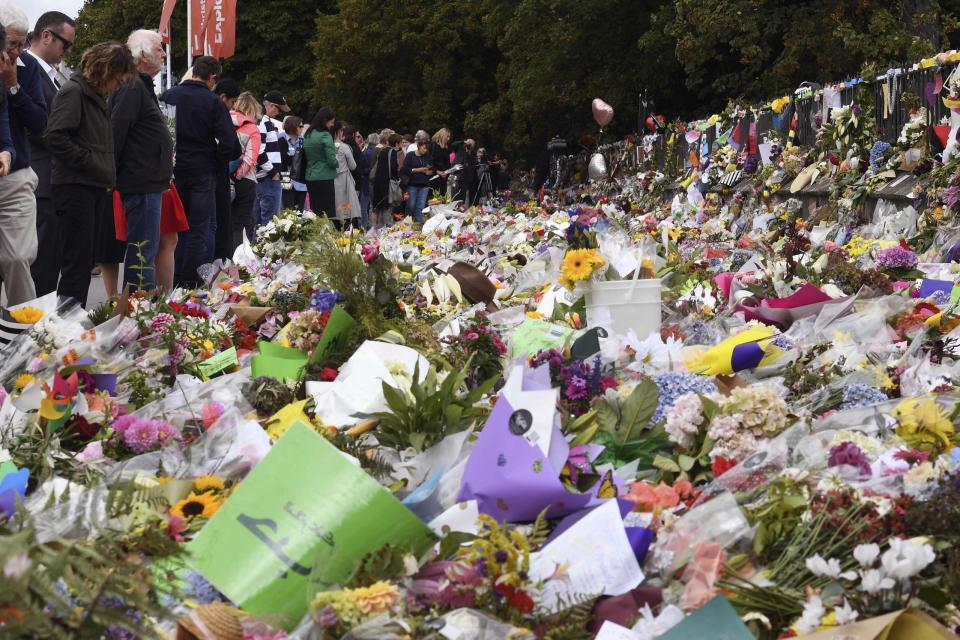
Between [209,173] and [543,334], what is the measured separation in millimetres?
4678

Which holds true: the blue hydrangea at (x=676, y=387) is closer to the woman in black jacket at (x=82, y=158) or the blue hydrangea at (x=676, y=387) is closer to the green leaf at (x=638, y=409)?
the green leaf at (x=638, y=409)

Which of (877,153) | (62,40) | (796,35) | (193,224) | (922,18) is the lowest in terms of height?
(796,35)

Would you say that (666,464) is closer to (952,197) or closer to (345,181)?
(952,197)

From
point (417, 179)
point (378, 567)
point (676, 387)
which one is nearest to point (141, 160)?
point (676, 387)

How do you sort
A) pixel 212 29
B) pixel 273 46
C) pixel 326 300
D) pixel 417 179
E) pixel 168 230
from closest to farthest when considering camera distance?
pixel 326 300
pixel 168 230
pixel 212 29
pixel 417 179
pixel 273 46

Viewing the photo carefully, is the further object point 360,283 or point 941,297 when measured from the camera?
point 941,297

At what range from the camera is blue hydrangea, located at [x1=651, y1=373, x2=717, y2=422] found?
11.3 ft

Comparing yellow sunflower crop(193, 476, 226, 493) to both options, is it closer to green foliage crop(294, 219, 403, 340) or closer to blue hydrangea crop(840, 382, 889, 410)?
green foliage crop(294, 219, 403, 340)

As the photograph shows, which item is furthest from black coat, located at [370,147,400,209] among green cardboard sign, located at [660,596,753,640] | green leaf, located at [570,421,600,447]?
green cardboard sign, located at [660,596,753,640]

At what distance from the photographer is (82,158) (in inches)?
244

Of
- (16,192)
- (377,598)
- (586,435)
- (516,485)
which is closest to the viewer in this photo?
(377,598)

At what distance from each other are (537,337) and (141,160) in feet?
11.7

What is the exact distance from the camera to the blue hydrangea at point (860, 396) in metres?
3.45

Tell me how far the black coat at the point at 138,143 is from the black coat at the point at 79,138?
596 mm
